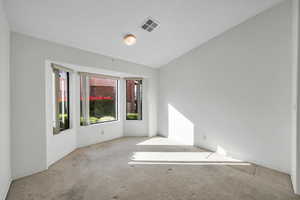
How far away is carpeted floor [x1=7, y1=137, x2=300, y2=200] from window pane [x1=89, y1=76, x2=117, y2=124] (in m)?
1.26

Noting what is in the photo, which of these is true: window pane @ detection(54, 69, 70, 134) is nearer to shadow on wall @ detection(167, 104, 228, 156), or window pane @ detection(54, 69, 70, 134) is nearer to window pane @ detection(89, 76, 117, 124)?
window pane @ detection(89, 76, 117, 124)

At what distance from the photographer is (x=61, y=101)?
10.4ft

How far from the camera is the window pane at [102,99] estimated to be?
399cm

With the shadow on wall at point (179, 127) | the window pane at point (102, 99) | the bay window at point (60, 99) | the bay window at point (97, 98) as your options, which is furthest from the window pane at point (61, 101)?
the shadow on wall at point (179, 127)

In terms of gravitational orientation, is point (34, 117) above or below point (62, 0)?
below

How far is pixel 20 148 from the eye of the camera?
224 cm

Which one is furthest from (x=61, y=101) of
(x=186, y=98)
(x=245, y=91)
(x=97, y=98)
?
(x=245, y=91)

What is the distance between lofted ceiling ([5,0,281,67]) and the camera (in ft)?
6.41

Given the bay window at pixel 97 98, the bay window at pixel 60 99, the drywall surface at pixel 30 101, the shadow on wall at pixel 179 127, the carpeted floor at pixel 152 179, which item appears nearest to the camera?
the carpeted floor at pixel 152 179

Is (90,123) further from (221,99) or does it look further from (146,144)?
(221,99)

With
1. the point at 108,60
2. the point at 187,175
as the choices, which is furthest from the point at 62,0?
the point at 187,175

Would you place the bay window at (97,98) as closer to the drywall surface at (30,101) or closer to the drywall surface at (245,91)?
the drywall surface at (30,101)

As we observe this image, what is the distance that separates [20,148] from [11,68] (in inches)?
50.2

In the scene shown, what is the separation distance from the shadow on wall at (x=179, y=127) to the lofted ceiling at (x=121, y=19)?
204 centimetres
